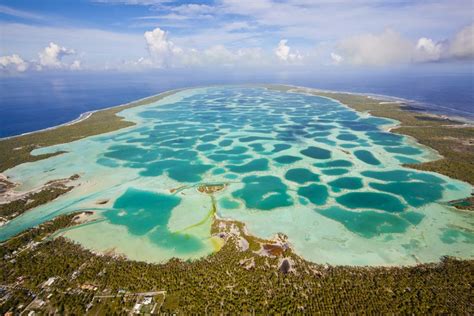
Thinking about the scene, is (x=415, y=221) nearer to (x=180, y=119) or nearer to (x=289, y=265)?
(x=289, y=265)

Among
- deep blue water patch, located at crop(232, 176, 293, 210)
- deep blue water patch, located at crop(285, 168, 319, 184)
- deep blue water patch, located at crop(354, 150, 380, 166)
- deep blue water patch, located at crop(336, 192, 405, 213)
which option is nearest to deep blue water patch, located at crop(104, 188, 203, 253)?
deep blue water patch, located at crop(232, 176, 293, 210)

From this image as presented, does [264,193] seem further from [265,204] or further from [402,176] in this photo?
[402,176]

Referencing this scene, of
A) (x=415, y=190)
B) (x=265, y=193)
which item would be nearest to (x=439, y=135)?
(x=415, y=190)

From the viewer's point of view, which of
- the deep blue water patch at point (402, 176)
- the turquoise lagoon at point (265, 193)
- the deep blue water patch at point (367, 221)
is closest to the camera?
the turquoise lagoon at point (265, 193)

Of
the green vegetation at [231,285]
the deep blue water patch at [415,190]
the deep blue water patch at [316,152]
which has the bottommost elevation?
the green vegetation at [231,285]

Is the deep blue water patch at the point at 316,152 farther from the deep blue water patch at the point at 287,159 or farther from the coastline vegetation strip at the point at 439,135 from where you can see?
the coastline vegetation strip at the point at 439,135

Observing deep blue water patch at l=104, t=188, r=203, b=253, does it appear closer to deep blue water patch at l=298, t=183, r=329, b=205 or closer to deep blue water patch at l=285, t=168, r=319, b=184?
deep blue water patch at l=298, t=183, r=329, b=205

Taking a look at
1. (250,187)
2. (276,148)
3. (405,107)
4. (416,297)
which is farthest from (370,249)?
(405,107)

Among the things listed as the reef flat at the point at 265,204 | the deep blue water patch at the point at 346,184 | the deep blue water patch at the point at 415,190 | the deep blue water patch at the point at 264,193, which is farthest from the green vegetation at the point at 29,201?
the deep blue water patch at the point at 415,190
